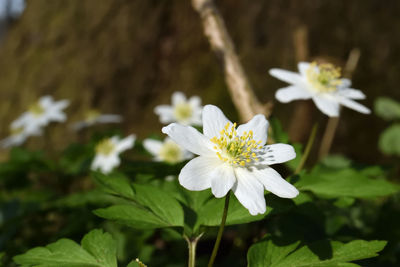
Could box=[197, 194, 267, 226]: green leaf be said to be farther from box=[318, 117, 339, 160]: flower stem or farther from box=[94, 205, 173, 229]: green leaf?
box=[318, 117, 339, 160]: flower stem

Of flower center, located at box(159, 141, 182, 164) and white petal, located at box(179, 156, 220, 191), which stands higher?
flower center, located at box(159, 141, 182, 164)

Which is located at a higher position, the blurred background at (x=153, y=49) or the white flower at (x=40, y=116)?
the blurred background at (x=153, y=49)

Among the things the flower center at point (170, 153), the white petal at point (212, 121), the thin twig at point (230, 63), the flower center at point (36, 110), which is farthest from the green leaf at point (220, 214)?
the flower center at point (36, 110)

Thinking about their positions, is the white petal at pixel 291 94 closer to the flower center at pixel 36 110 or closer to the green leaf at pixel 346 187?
the green leaf at pixel 346 187

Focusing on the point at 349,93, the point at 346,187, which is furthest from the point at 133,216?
the point at 349,93

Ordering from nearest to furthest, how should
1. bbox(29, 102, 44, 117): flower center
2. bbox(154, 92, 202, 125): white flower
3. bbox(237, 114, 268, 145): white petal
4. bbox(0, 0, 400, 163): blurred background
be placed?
bbox(237, 114, 268, 145): white petal
bbox(154, 92, 202, 125): white flower
bbox(29, 102, 44, 117): flower center
bbox(0, 0, 400, 163): blurred background

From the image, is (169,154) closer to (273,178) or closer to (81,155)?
(81,155)

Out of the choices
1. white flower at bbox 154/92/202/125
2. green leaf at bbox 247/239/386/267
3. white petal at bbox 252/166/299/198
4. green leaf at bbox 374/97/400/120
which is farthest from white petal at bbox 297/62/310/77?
green leaf at bbox 374/97/400/120

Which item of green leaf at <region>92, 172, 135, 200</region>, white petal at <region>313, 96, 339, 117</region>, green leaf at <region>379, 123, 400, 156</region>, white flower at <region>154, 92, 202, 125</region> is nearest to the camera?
green leaf at <region>92, 172, 135, 200</region>
